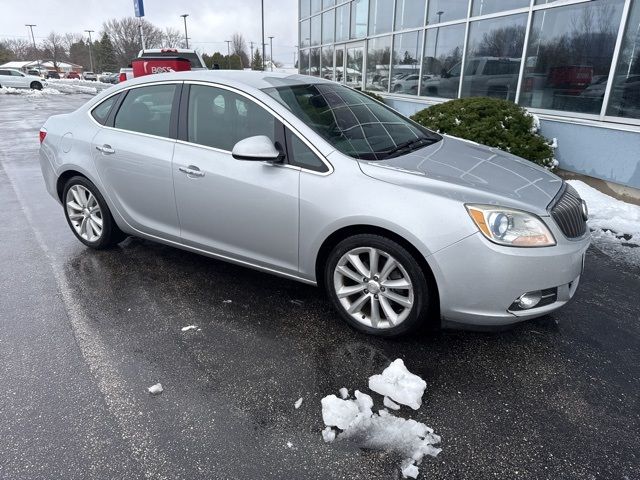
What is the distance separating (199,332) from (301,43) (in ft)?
60.2

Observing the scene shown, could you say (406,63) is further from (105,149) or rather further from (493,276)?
(493,276)

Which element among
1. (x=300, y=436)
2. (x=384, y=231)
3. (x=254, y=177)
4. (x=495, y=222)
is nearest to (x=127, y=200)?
(x=254, y=177)

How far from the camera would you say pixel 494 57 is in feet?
27.2

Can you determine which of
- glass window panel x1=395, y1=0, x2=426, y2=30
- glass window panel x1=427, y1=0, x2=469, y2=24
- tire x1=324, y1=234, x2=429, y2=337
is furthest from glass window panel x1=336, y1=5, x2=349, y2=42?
tire x1=324, y1=234, x2=429, y2=337

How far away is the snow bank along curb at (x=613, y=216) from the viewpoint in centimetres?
499

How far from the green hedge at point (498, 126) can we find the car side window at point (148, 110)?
4318 millimetres

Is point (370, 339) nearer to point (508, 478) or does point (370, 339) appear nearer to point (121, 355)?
point (508, 478)

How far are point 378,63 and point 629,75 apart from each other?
773cm

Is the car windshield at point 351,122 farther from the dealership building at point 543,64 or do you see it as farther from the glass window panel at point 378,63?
the glass window panel at point 378,63

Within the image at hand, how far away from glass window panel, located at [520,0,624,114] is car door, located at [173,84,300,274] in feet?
17.5

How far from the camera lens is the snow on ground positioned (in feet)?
15.0

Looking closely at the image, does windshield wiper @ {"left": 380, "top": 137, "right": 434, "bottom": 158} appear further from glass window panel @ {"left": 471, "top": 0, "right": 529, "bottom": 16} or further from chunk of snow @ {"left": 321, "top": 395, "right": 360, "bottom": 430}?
glass window panel @ {"left": 471, "top": 0, "right": 529, "bottom": 16}

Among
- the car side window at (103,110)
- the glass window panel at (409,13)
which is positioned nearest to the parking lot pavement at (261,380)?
the car side window at (103,110)

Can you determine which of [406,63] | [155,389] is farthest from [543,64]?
[155,389]
